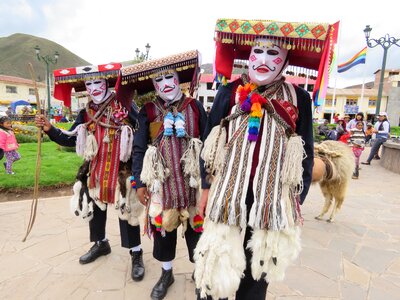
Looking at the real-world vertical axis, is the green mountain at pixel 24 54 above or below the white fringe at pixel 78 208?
above

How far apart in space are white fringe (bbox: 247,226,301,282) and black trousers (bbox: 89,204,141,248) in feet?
5.08

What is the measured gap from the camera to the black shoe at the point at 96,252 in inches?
118

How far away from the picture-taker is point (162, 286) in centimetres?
248

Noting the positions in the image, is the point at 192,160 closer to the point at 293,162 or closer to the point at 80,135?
the point at 293,162

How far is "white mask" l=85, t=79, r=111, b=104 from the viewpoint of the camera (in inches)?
104

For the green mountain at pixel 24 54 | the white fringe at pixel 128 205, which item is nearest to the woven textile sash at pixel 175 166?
the white fringe at pixel 128 205

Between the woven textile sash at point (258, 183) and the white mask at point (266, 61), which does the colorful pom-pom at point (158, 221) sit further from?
the white mask at point (266, 61)

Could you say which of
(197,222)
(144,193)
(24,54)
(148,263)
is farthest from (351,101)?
(24,54)

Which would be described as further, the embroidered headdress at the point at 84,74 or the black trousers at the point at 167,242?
the embroidered headdress at the point at 84,74

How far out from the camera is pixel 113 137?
8.73 ft

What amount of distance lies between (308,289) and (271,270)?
1.39m

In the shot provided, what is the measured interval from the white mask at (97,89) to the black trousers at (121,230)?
3.59 feet

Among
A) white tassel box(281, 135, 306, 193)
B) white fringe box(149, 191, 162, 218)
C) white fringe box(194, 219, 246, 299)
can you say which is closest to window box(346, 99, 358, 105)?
white fringe box(149, 191, 162, 218)

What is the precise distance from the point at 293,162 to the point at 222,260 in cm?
67
